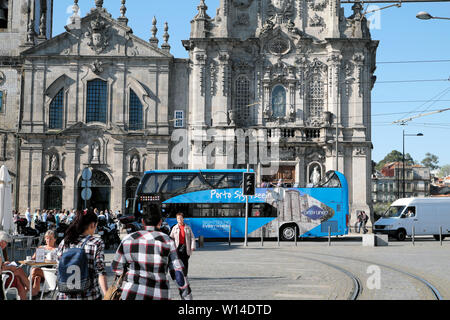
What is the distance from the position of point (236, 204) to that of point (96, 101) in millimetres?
17905

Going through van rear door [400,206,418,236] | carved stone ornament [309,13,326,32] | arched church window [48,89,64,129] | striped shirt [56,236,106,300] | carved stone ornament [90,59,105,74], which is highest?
carved stone ornament [309,13,326,32]

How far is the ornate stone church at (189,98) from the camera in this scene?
142 ft

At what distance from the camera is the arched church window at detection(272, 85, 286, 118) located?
4462 centimetres

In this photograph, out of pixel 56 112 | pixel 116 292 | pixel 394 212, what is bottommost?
pixel 394 212

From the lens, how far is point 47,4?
52.5 metres

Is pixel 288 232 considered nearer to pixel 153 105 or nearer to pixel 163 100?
pixel 163 100

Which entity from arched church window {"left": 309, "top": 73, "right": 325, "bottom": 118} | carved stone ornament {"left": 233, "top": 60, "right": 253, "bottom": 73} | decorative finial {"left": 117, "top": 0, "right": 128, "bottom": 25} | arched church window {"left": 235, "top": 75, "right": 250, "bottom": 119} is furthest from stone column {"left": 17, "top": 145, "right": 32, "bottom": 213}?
arched church window {"left": 309, "top": 73, "right": 325, "bottom": 118}

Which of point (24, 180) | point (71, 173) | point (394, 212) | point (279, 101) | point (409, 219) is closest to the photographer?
point (409, 219)

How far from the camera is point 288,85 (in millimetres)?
44469

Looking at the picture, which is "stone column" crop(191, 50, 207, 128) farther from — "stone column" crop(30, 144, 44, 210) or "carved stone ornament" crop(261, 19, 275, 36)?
"stone column" crop(30, 144, 44, 210)

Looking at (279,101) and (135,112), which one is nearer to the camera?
(135,112)

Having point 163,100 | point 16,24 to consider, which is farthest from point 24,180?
point 16,24

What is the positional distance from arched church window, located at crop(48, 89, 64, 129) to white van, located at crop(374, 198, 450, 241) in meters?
24.7

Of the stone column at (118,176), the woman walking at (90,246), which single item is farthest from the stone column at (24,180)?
the woman walking at (90,246)
